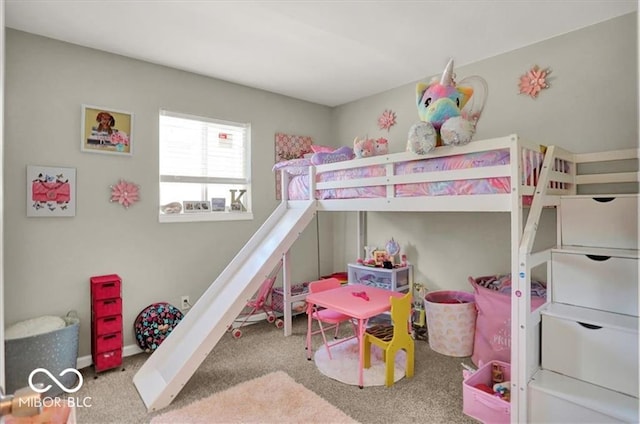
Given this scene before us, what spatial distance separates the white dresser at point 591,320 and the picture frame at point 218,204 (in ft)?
9.14

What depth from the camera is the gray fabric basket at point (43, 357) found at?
2139mm

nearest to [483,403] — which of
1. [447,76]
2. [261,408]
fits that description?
[261,408]

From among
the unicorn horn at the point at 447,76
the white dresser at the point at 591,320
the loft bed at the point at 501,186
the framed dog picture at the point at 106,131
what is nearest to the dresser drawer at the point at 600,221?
the white dresser at the point at 591,320

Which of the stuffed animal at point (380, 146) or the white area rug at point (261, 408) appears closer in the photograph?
the white area rug at point (261, 408)

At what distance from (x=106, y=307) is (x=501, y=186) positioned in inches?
110

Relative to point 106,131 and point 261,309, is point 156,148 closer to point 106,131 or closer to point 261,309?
point 106,131

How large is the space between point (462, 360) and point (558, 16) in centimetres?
255

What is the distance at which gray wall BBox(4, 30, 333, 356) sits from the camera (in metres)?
2.43

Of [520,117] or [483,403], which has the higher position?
[520,117]

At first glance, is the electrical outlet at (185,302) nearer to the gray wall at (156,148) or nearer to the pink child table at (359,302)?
the gray wall at (156,148)

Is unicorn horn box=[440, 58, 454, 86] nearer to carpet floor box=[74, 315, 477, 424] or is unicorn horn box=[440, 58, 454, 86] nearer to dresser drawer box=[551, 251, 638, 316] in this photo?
dresser drawer box=[551, 251, 638, 316]

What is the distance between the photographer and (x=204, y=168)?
11.1 ft

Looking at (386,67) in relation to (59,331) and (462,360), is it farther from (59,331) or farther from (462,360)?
(59,331)

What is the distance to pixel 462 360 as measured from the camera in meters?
2.72
